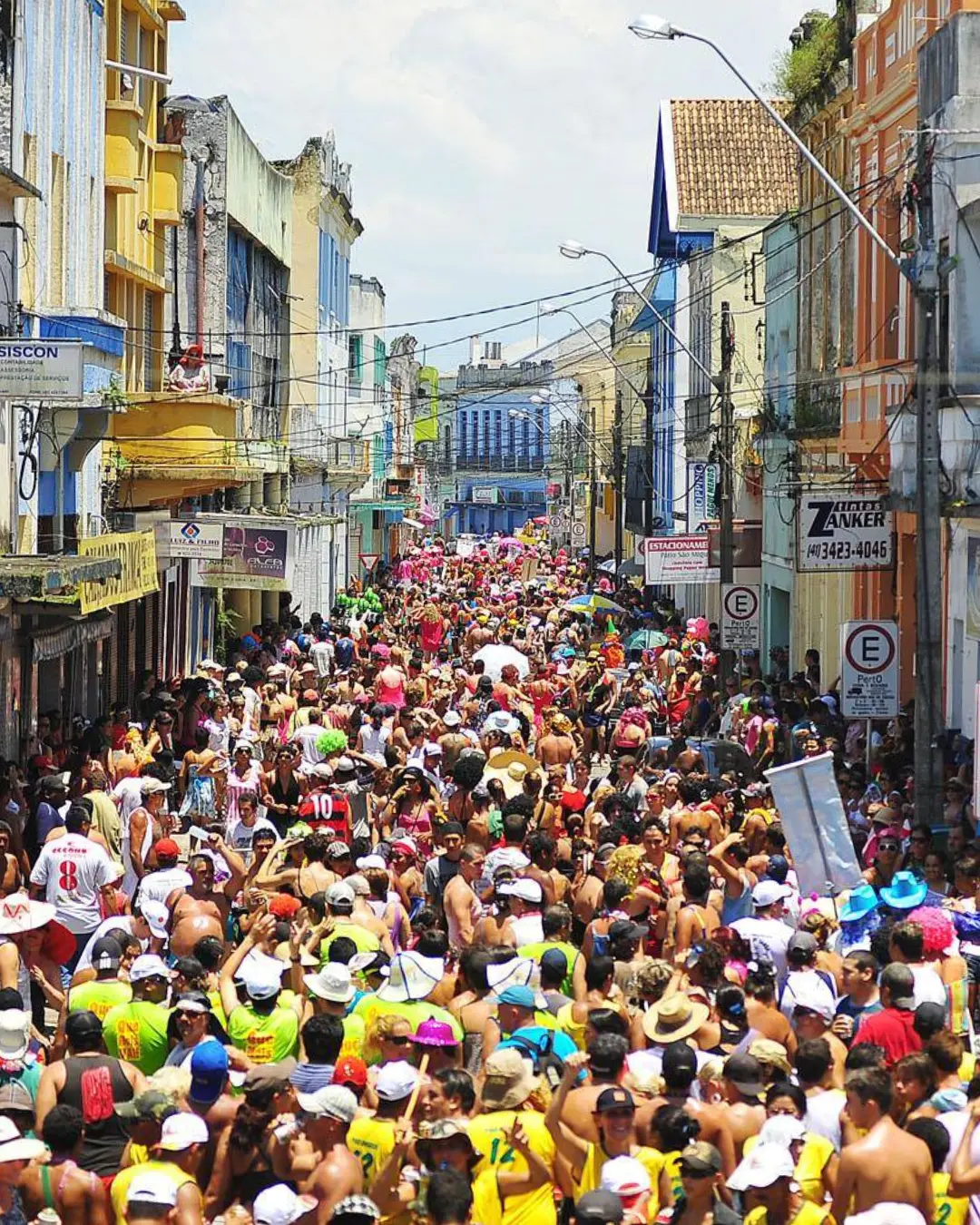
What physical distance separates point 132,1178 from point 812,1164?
90.5 inches

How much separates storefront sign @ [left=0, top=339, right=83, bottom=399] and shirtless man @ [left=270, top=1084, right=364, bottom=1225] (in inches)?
462

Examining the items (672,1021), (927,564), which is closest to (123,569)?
(927,564)

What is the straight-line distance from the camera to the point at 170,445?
2944cm

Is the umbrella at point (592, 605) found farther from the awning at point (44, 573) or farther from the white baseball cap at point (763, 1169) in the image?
the white baseball cap at point (763, 1169)

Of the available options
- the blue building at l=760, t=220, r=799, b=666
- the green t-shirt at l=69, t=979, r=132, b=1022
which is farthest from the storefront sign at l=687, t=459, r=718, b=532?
the green t-shirt at l=69, t=979, r=132, b=1022

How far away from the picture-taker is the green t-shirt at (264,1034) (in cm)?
965

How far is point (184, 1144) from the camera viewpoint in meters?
7.69

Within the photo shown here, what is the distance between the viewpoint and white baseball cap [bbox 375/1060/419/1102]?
8148 millimetres

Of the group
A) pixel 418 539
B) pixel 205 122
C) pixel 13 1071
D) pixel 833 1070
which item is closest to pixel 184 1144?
pixel 13 1071

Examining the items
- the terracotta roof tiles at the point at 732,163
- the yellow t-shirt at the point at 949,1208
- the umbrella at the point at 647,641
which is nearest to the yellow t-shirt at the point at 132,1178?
the yellow t-shirt at the point at 949,1208

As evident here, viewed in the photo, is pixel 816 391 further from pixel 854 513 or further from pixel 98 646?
pixel 98 646

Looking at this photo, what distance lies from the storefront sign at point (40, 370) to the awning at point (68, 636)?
145 inches

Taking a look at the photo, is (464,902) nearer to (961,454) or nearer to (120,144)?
(961,454)

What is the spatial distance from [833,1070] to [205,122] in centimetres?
3211
